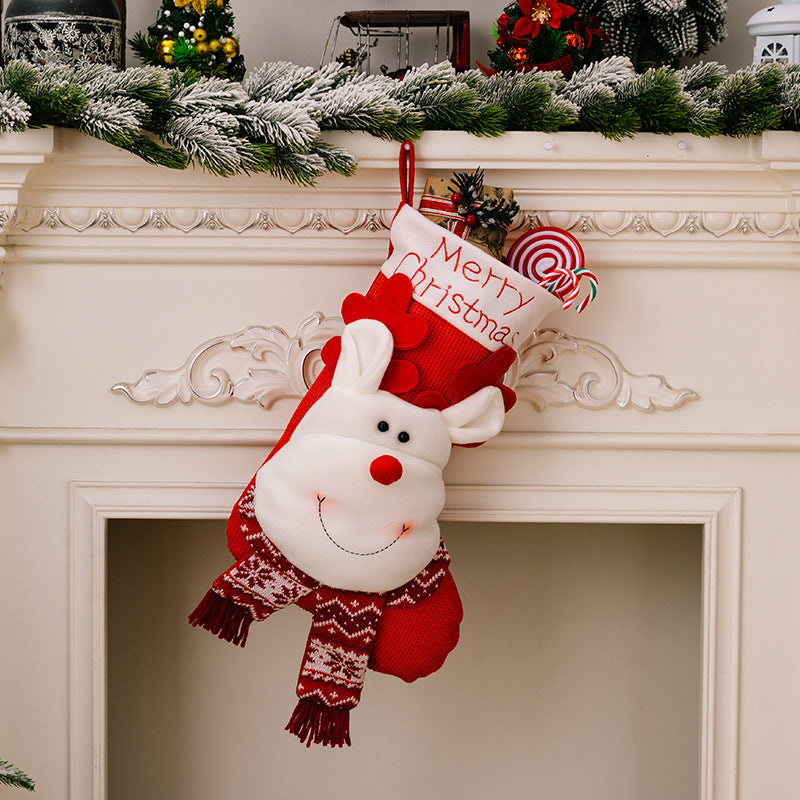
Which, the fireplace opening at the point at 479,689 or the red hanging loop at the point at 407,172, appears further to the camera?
the fireplace opening at the point at 479,689

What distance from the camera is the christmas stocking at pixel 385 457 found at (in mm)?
985

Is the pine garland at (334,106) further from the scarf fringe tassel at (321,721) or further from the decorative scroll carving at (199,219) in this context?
the scarf fringe tassel at (321,721)

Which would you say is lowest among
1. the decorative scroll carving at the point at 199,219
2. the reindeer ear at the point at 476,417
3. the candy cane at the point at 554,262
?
the reindeer ear at the point at 476,417

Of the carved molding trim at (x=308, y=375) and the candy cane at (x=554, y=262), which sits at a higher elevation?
the candy cane at (x=554, y=262)

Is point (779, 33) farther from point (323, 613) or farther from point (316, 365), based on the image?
point (323, 613)

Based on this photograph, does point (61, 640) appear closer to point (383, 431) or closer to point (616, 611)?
point (383, 431)

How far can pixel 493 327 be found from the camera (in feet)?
3.29

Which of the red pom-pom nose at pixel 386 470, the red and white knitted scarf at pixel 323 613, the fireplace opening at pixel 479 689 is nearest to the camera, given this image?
the red pom-pom nose at pixel 386 470

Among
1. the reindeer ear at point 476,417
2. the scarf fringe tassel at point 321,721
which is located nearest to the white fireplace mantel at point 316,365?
the reindeer ear at point 476,417

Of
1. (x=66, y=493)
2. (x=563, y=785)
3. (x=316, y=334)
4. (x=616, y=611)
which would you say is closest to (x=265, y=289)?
(x=316, y=334)

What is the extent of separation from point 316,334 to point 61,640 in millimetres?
514

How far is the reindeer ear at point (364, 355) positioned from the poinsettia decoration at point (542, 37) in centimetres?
39

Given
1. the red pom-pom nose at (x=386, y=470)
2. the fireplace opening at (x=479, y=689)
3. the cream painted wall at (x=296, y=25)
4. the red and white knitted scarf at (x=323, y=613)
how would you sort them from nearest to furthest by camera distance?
the red pom-pom nose at (x=386, y=470) < the red and white knitted scarf at (x=323, y=613) < the cream painted wall at (x=296, y=25) < the fireplace opening at (x=479, y=689)

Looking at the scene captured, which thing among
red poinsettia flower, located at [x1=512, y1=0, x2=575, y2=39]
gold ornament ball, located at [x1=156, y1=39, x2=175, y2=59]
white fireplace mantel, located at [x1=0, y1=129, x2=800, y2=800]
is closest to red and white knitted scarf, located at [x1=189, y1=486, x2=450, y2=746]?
white fireplace mantel, located at [x1=0, y1=129, x2=800, y2=800]
